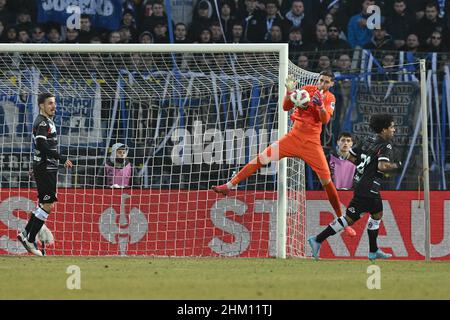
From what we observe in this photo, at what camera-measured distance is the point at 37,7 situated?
18.8 metres

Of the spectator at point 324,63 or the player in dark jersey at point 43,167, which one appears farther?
the spectator at point 324,63

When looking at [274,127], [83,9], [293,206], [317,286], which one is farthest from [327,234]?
[83,9]

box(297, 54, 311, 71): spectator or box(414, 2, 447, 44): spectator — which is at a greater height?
box(414, 2, 447, 44): spectator

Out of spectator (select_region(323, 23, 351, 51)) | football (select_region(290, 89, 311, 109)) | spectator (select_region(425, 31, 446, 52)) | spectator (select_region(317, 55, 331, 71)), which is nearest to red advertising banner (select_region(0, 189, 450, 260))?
spectator (select_region(317, 55, 331, 71))

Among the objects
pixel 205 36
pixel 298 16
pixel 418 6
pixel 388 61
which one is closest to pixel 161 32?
pixel 205 36

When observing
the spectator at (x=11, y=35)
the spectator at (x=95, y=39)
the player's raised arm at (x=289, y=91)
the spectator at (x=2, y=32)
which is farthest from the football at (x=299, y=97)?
the spectator at (x=2, y=32)

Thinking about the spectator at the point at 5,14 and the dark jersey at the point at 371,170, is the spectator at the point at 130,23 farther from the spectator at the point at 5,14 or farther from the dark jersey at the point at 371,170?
the dark jersey at the point at 371,170

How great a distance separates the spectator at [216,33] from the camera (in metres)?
18.1

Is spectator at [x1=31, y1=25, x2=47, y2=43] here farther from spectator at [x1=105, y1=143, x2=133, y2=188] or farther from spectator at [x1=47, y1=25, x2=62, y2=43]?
spectator at [x1=105, y1=143, x2=133, y2=188]

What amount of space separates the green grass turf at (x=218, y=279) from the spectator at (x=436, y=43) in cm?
606

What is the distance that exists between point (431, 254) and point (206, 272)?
5.91 meters

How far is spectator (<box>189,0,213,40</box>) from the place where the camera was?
59.2 feet

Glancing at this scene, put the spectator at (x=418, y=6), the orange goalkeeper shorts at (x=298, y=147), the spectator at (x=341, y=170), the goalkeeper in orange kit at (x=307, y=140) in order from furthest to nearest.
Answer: the spectator at (x=418, y=6) → the spectator at (x=341, y=170) → the orange goalkeeper shorts at (x=298, y=147) → the goalkeeper in orange kit at (x=307, y=140)

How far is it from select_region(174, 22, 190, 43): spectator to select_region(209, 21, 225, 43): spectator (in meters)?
0.45
